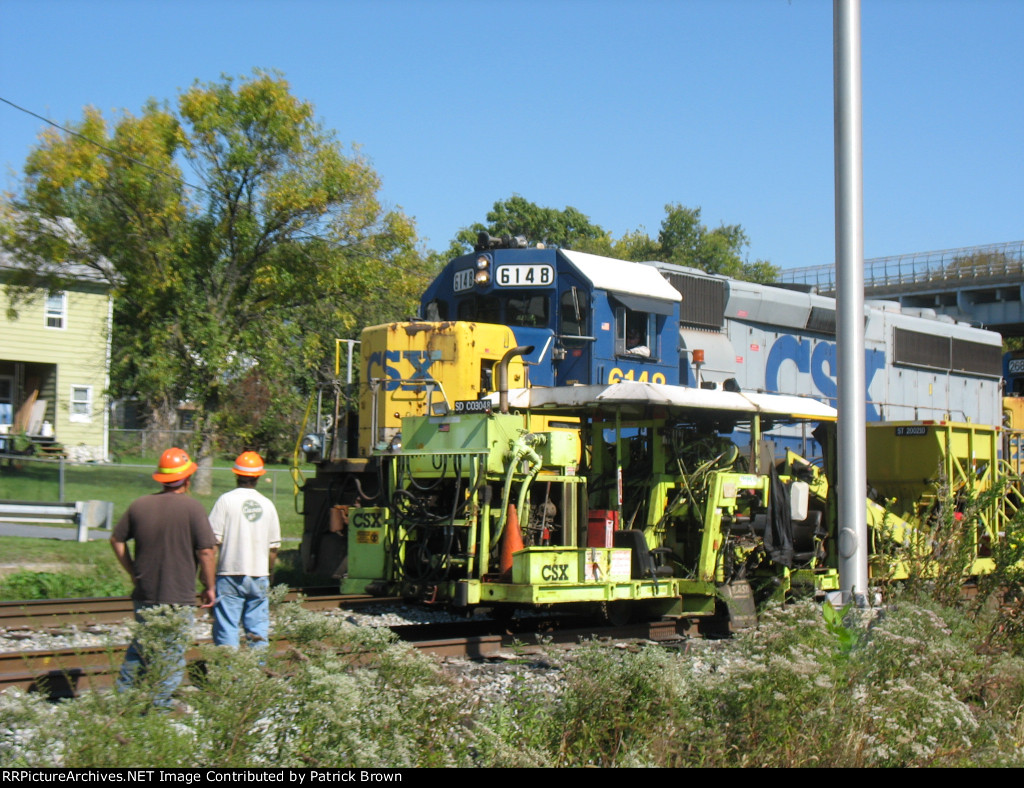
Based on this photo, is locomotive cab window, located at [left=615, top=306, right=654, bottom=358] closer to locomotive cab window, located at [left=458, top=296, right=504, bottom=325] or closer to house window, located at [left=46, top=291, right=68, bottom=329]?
locomotive cab window, located at [left=458, top=296, right=504, bottom=325]

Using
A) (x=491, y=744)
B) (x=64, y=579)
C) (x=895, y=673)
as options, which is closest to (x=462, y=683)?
(x=491, y=744)

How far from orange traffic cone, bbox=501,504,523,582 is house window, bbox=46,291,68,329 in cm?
2979

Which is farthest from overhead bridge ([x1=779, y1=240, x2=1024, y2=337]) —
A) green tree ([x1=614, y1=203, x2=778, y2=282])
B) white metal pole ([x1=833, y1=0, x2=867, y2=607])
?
white metal pole ([x1=833, y1=0, x2=867, y2=607])

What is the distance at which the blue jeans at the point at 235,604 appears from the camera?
7.12 meters

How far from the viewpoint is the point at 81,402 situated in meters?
35.5

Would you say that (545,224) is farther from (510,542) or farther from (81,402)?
(510,542)

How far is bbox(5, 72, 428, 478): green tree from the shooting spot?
79.3ft

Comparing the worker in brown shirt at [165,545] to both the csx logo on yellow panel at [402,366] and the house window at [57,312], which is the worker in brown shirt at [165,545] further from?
the house window at [57,312]

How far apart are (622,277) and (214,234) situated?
14680 millimetres

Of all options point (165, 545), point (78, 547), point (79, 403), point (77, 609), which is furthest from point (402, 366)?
point (79, 403)

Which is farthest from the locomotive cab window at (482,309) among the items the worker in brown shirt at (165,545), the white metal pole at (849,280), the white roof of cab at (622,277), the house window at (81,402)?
the house window at (81,402)

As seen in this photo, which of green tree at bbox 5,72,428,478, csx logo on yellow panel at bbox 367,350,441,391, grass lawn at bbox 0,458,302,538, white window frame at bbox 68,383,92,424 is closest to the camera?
csx logo on yellow panel at bbox 367,350,441,391

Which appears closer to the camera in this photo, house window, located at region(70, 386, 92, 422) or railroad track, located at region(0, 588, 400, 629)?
railroad track, located at region(0, 588, 400, 629)

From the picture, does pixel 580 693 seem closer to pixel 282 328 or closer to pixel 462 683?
pixel 462 683
